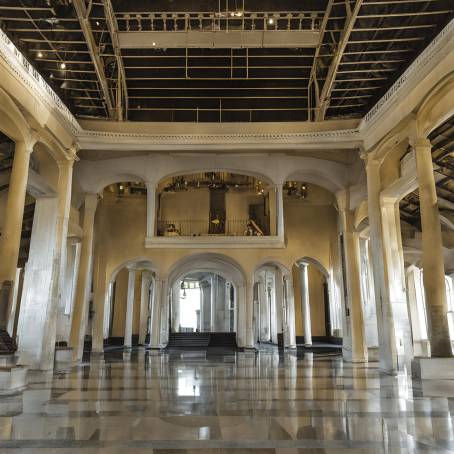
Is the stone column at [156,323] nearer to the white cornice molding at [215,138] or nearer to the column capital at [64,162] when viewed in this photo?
the white cornice molding at [215,138]

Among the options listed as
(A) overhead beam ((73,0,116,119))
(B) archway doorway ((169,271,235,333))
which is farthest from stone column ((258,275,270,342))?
(A) overhead beam ((73,0,116,119))

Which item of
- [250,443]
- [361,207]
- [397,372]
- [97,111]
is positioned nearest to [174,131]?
[97,111]

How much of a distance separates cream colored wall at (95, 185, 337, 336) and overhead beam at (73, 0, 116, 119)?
17.6 ft

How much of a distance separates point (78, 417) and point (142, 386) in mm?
2566

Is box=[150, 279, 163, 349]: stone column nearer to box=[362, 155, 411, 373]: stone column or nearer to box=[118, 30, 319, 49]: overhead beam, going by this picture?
box=[362, 155, 411, 373]: stone column

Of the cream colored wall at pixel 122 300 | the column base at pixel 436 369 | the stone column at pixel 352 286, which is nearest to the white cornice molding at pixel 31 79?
the stone column at pixel 352 286

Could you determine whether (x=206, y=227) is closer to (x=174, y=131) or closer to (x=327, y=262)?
(x=327, y=262)

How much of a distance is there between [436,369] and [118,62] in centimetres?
1100

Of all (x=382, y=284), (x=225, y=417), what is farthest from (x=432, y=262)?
(x=225, y=417)

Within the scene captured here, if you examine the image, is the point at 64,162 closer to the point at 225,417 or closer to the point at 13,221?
the point at 13,221

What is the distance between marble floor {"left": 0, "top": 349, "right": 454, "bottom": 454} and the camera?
3471mm

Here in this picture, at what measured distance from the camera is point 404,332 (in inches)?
428

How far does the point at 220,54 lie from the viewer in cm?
1259

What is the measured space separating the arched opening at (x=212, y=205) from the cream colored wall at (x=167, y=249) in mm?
1605
